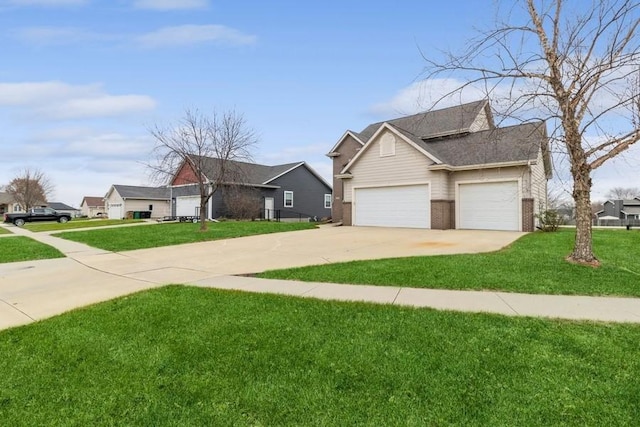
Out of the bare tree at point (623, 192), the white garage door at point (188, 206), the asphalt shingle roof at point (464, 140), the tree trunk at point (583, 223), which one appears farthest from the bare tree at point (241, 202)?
the bare tree at point (623, 192)

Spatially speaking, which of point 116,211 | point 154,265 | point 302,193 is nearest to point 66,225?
point 302,193

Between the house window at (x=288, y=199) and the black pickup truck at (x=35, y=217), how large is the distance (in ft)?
72.2

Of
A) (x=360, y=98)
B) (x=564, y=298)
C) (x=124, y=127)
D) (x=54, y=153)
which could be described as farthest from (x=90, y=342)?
(x=54, y=153)

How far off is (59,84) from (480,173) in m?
22.0

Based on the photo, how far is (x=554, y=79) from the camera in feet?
25.8

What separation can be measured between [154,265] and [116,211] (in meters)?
43.7

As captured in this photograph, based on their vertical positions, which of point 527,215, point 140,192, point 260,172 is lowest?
point 527,215

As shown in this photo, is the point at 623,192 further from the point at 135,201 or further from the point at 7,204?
the point at 7,204

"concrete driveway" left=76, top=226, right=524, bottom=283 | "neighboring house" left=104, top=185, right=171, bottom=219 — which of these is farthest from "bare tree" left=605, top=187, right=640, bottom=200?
"neighboring house" left=104, top=185, right=171, bottom=219

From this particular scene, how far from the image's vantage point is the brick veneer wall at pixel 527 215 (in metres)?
16.1

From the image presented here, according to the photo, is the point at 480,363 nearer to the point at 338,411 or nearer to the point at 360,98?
the point at 338,411

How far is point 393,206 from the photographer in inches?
768

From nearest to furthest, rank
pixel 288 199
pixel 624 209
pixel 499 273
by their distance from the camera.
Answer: pixel 499 273 < pixel 288 199 < pixel 624 209

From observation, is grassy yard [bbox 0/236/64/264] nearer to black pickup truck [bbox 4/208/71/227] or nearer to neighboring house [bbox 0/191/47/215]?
black pickup truck [bbox 4/208/71/227]
